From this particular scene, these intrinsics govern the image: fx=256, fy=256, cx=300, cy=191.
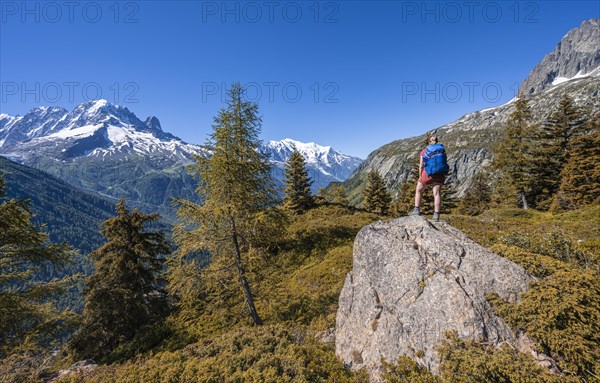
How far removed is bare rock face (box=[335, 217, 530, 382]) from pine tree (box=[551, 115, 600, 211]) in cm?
2457

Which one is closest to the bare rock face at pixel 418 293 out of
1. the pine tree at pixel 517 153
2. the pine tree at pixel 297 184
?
the pine tree at pixel 297 184

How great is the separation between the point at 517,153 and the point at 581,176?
6202 mm

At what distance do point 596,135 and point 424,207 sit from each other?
1816 cm

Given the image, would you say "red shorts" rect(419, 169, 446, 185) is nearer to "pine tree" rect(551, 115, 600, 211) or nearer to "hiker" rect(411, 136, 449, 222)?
"hiker" rect(411, 136, 449, 222)

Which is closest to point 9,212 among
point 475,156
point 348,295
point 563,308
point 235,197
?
point 235,197

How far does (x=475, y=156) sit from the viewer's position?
19612 centimetres

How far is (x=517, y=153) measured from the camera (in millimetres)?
29203

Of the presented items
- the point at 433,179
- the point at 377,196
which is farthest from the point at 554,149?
the point at 433,179

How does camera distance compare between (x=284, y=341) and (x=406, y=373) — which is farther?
(x=284, y=341)

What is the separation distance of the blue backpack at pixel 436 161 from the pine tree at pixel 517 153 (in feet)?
93.0

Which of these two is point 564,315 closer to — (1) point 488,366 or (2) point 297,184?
(1) point 488,366

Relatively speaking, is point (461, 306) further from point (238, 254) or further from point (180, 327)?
point (180, 327)

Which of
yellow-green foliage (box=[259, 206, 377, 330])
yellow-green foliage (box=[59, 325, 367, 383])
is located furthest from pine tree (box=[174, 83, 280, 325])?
yellow-green foliage (box=[59, 325, 367, 383])

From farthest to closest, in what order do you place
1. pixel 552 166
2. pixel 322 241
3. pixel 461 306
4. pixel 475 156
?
pixel 475 156 < pixel 552 166 < pixel 322 241 < pixel 461 306
